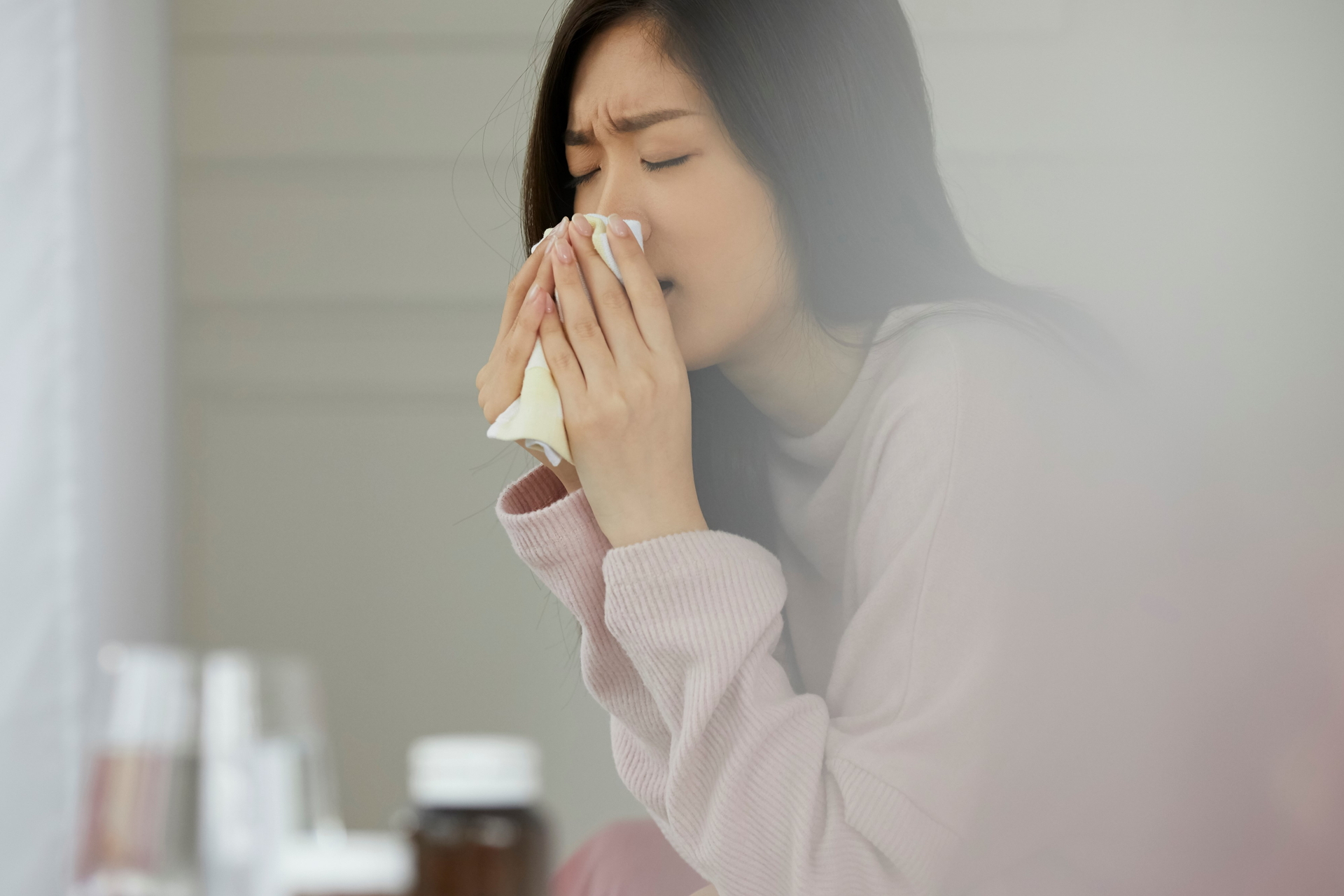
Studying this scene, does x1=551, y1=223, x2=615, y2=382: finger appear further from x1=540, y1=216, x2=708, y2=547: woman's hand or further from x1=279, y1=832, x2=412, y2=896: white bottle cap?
x1=279, y1=832, x2=412, y2=896: white bottle cap

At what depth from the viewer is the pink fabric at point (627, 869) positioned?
3.22ft

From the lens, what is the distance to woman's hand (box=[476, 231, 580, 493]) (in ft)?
2.68

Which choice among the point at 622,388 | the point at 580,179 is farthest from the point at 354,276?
the point at 622,388

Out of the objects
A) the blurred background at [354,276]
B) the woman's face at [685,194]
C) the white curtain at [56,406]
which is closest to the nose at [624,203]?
the woman's face at [685,194]

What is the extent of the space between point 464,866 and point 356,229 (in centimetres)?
124

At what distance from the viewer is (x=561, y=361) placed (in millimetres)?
797

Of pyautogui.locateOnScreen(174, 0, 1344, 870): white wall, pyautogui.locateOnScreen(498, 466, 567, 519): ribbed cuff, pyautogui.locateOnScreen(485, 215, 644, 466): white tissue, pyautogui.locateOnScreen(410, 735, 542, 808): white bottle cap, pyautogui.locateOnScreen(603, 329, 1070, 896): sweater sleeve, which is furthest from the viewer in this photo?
pyautogui.locateOnScreen(174, 0, 1344, 870): white wall

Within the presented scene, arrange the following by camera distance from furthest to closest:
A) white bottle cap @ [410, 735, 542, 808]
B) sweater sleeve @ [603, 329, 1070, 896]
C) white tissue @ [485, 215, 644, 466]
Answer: white tissue @ [485, 215, 644, 466] → sweater sleeve @ [603, 329, 1070, 896] → white bottle cap @ [410, 735, 542, 808]

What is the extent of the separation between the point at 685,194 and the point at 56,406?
860mm

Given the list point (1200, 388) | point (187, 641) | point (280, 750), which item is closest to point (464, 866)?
point (280, 750)

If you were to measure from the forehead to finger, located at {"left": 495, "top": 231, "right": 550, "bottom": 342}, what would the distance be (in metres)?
0.13

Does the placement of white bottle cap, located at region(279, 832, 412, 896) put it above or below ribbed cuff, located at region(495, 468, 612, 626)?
above

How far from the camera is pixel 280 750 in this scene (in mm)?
329

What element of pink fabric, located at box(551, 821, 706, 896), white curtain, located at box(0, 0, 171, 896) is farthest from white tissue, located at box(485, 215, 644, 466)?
white curtain, located at box(0, 0, 171, 896)
